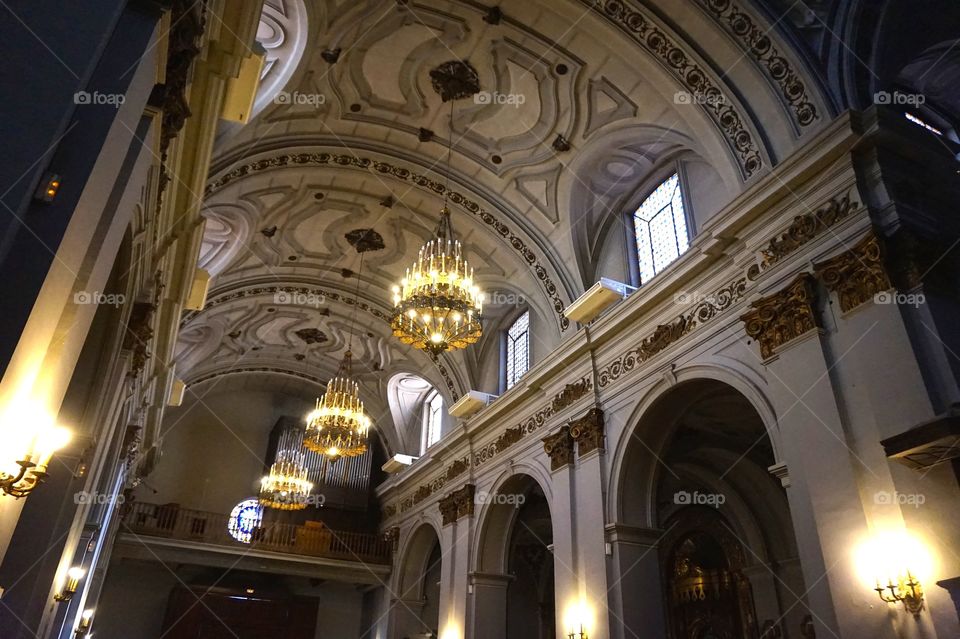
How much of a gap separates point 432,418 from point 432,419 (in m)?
0.03

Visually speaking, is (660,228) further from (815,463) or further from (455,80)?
(815,463)

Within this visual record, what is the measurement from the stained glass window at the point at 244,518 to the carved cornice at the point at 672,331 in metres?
12.8

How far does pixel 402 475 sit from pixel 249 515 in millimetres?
5354

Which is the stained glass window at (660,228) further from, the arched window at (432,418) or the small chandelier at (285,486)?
the small chandelier at (285,486)

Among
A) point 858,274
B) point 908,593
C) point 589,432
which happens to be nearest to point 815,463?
point 908,593

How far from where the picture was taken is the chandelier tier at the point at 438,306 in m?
7.77

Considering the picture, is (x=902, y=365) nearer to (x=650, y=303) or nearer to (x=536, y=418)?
(x=650, y=303)

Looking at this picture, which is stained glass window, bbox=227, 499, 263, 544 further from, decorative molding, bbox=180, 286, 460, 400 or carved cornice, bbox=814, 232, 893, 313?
carved cornice, bbox=814, 232, 893, 313

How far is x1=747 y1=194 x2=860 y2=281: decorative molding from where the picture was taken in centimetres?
642

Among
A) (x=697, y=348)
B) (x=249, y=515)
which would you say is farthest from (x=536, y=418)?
(x=249, y=515)

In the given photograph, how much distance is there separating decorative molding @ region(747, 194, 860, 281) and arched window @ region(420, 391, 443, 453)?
10736mm

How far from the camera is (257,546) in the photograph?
16031 mm

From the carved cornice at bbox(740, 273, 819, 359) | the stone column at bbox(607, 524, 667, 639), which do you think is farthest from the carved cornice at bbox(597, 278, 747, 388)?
the stone column at bbox(607, 524, 667, 639)

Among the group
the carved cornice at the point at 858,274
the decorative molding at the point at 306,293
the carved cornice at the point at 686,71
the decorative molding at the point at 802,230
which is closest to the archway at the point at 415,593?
the decorative molding at the point at 306,293
